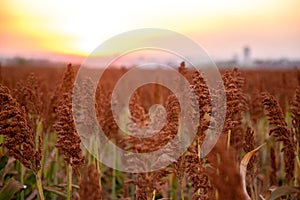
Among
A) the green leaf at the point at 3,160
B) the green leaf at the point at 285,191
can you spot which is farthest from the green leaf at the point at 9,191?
the green leaf at the point at 285,191

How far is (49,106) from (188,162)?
2254 mm

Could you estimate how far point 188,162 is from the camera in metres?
2.42

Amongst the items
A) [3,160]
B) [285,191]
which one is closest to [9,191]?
[3,160]

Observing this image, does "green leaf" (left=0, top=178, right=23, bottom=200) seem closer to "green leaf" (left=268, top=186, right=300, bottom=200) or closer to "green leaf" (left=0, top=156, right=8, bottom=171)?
"green leaf" (left=0, top=156, right=8, bottom=171)

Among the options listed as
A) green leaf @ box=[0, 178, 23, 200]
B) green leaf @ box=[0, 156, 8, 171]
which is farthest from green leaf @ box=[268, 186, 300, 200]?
green leaf @ box=[0, 156, 8, 171]

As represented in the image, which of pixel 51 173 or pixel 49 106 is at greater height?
pixel 49 106

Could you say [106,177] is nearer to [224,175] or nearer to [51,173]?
[51,173]

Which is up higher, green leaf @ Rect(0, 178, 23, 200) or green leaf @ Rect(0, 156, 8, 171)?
green leaf @ Rect(0, 156, 8, 171)

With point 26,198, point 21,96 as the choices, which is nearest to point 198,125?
point 21,96

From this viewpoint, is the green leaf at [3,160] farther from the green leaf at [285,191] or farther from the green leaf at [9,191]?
the green leaf at [285,191]

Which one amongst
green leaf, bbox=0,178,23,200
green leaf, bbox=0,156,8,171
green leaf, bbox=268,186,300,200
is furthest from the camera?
green leaf, bbox=0,156,8,171

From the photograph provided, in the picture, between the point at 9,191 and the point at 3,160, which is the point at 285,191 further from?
the point at 3,160

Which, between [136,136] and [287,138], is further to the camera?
[287,138]

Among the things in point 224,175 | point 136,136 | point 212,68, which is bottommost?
point 224,175
